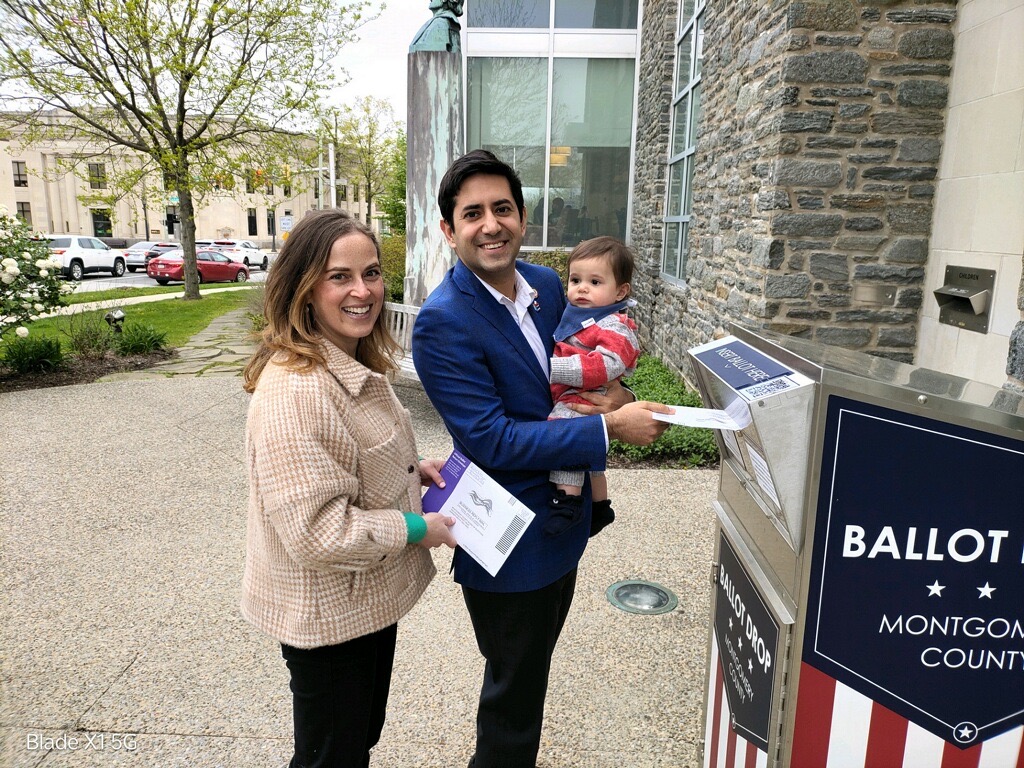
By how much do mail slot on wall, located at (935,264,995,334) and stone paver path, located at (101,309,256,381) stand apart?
6201mm

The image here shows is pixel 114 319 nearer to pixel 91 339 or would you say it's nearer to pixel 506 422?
pixel 91 339

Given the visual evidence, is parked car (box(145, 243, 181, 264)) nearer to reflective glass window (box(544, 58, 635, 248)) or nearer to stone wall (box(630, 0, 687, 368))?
reflective glass window (box(544, 58, 635, 248))

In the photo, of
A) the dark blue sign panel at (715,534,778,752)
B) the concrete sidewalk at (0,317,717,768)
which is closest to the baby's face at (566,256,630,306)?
the dark blue sign panel at (715,534,778,752)

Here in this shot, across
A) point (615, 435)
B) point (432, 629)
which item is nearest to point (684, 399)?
point (432, 629)

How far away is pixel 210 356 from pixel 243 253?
2580 centimetres

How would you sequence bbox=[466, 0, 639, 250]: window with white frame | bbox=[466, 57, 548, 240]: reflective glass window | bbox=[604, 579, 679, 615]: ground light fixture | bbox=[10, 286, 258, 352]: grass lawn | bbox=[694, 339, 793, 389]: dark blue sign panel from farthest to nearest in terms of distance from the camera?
bbox=[466, 57, 548, 240]: reflective glass window
bbox=[466, 0, 639, 250]: window with white frame
bbox=[10, 286, 258, 352]: grass lawn
bbox=[604, 579, 679, 615]: ground light fixture
bbox=[694, 339, 793, 389]: dark blue sign panel

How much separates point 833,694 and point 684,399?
5347mm

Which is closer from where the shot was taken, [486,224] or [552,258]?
[486,224]

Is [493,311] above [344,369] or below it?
above

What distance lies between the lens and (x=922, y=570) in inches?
55.3

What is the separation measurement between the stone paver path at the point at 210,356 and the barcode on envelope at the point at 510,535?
6.33 metres

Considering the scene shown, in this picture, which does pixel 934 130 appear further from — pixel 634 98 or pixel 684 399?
pixel 634 98

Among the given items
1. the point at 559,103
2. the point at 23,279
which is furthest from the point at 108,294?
the point at 559,103

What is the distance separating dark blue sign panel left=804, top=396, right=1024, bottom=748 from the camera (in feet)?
4.42
